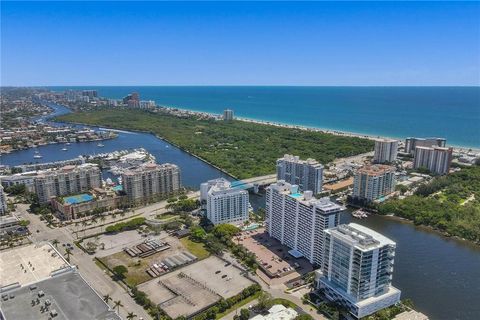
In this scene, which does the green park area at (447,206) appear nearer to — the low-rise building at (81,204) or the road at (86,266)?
the road at (86,266)

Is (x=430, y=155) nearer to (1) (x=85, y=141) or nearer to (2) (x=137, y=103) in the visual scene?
(1) (x=85, y=141)

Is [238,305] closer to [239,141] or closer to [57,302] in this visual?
[57,302]

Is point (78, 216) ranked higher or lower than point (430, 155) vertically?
lower

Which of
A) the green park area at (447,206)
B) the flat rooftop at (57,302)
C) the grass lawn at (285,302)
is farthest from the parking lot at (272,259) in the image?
the green park area at (447,206)

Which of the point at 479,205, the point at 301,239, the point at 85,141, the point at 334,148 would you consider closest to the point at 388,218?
the point at 479,205

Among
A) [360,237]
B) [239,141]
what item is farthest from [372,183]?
[239,141]

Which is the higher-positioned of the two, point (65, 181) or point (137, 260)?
point (65, 181)

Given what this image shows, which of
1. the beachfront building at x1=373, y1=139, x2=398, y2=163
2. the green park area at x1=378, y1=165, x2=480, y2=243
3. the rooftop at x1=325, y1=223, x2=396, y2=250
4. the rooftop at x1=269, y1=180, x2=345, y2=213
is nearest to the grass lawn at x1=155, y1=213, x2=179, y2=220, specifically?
the rooftop at x1=269, y1=180, x2=345, y2=213
